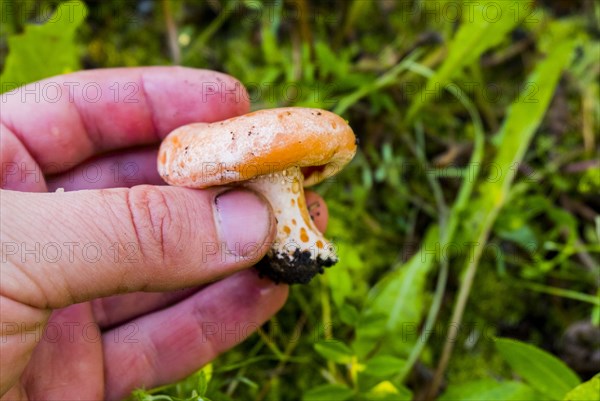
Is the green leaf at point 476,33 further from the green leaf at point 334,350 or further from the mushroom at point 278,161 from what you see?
the green leaf at point 334,350

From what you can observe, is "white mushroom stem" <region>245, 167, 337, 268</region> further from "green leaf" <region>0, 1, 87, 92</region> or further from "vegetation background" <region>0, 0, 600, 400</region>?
"green leaf" <region>0, 1, 87, 92</region>

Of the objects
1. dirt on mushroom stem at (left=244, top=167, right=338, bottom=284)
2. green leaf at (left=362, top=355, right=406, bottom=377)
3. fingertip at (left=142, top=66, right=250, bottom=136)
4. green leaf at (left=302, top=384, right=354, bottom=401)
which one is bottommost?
green leaf at (left=302, top=384, right=354, bottom=401)

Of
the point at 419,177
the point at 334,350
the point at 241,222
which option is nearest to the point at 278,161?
the point at 241,222

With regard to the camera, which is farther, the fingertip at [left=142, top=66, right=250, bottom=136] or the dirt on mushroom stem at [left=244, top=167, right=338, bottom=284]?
the fingertip at [left=142, top=66, right=250, bottom=136]

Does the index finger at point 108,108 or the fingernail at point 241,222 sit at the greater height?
the index finger at point 108,108

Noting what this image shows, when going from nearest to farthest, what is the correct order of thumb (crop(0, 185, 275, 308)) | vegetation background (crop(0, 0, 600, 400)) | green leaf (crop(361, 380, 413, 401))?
thumb (crop(0, 185, 275, 308)), green leaf (crop(361, 380, 413, 401)), vegetation background (crop(0, 0, 600, 400))

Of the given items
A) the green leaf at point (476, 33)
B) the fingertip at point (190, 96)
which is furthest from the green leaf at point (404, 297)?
the fingertip at point (190, 96)

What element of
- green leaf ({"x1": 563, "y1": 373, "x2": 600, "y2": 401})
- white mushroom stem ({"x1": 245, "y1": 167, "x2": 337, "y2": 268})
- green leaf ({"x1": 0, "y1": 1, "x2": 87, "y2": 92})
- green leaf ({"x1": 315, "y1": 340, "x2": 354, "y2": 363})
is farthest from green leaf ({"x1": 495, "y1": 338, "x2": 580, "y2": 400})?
green leaf ({"x1": 0, "y1": 1, "x2": 87, "y2": 92})

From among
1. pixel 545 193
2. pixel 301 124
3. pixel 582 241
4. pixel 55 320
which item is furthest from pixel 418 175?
pixel 55 320

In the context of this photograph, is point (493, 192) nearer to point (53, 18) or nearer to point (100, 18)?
point (53, 18)
